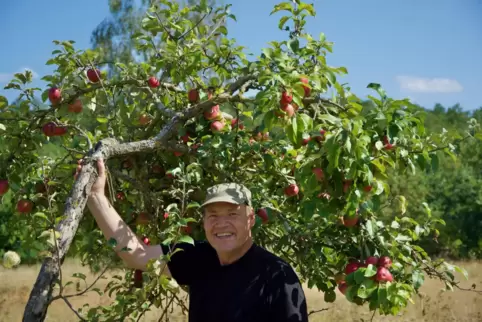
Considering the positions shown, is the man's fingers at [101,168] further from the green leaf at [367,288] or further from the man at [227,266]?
the green leaf at [367,288]

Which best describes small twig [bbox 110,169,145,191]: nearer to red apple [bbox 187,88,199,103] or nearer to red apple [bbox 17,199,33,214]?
red apple [bbox 17,199,33,214]

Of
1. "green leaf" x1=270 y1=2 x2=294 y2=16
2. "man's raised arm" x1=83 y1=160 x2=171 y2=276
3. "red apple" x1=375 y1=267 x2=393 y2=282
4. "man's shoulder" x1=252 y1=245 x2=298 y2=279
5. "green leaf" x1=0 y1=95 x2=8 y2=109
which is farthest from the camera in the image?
"green leaf" x1=0 y1=95 x2=8 y2=109

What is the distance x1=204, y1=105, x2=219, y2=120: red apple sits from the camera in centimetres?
333

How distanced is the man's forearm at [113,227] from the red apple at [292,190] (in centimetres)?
95

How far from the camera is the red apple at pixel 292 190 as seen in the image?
3219 millimetres

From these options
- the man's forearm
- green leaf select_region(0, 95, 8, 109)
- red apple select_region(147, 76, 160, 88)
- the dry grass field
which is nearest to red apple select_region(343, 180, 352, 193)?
the man's forearm

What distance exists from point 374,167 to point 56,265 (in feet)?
4.44

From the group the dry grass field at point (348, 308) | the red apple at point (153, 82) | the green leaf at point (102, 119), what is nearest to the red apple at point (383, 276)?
the red apple at point (153, 82)

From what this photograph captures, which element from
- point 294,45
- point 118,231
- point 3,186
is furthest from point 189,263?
point 3,186

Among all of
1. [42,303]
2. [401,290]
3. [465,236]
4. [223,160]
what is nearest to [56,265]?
[42,303]

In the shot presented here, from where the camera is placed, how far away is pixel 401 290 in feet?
7.95

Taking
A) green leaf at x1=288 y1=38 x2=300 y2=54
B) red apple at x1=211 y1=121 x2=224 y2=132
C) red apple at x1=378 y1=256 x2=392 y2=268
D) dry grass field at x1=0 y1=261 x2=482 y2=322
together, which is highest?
green leaf at x1=288 y1=38 x2=300 y2=54

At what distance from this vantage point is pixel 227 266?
2410 mm

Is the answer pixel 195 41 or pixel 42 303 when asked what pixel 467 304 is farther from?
pixel 42 303
